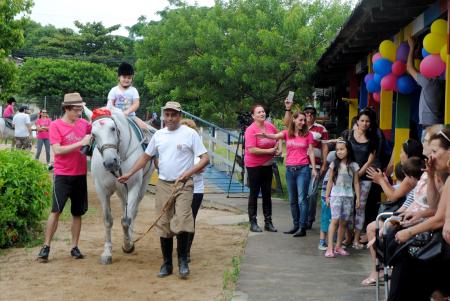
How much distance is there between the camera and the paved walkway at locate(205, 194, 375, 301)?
6035mm

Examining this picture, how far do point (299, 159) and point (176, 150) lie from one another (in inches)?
99.8

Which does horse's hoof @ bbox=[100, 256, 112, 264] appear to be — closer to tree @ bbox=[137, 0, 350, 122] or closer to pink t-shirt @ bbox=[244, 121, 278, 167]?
pink t-shirt @ bbox=[244, 121, 278, 167]

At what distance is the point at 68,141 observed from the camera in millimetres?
7570

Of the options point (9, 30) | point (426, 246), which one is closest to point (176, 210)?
point (426, 246)

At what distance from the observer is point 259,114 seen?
9.02m

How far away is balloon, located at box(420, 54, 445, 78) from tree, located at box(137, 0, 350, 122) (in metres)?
6.93

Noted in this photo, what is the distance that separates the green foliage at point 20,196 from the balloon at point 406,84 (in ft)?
16.8

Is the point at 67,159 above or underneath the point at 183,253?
above

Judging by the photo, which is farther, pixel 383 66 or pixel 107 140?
pixel 383 66

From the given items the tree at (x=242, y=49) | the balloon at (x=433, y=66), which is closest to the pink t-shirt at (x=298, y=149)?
the balloon at (x=433, y=66)

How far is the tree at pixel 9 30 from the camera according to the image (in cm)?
2425

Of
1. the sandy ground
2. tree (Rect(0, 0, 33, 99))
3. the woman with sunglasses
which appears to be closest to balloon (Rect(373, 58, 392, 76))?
the sandy ground

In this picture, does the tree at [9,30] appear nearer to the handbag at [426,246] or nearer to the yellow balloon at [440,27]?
the yellow balloon at [440,27]

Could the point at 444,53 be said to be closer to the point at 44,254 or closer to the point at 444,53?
the point at 444,53
